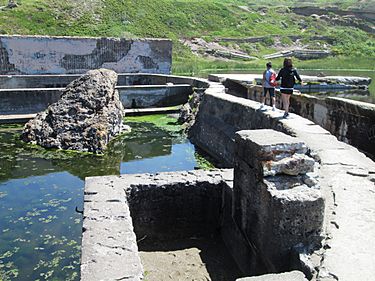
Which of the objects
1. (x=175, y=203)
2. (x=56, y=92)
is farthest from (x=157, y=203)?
(x=56, y=92)

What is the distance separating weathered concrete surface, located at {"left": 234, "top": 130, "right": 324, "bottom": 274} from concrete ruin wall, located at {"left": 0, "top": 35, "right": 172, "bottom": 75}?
15681 mm

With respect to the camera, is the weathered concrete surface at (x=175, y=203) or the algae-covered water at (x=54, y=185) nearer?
the weathered concrete surface at (x=175, y=203)

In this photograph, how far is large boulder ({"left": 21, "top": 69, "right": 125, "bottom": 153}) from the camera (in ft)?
34.5

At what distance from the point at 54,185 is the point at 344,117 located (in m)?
5.55

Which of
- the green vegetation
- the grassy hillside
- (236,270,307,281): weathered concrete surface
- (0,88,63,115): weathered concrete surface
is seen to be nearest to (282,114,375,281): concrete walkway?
(236,270,307,281): weathered concrete surface

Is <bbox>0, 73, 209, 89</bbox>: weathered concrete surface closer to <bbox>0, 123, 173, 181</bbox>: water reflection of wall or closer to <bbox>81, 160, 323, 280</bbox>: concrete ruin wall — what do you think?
<bbox>0, 123, 173, 181</bbox>: water reflection of wall

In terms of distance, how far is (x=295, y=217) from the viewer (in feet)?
12.2

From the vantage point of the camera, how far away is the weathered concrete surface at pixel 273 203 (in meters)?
3.71

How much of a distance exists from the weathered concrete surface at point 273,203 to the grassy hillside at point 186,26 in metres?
23.9

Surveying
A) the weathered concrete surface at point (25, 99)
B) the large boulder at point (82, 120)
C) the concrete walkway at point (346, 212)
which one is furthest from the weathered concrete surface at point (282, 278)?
the weathered concrete surface at point (25, 99)

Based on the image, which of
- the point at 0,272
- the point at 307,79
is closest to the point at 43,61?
the point at 307,79

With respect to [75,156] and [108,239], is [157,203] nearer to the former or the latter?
[108,239]

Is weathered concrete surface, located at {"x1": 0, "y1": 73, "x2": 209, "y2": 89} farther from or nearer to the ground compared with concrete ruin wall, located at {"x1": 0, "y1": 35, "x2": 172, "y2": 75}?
nearer to the ground

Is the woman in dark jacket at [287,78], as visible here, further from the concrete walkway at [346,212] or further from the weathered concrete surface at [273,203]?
the weathered concrete surface at [273,203]
